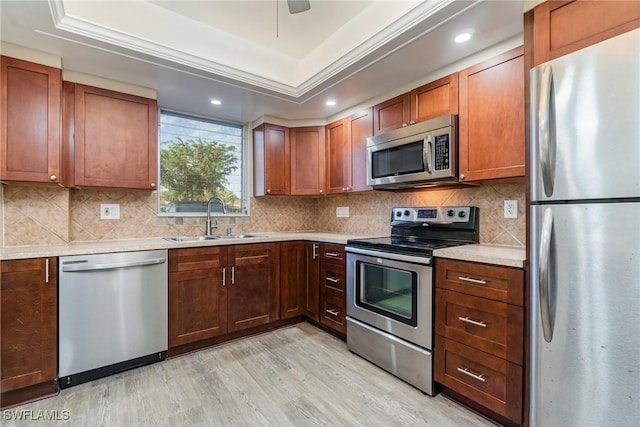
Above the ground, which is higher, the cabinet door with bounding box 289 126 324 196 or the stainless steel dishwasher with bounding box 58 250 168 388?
the cabinet door with bounding box 289 126 324 196

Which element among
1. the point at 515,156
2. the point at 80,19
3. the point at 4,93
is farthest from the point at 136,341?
the point at 515,156

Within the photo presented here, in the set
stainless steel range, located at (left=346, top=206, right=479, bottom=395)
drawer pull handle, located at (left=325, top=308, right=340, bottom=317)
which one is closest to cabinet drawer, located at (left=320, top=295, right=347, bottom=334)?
drawer pull handle, located at (left=325, top=308, right=340, bottom=317)

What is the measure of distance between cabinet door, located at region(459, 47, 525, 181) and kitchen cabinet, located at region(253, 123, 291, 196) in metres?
1.94

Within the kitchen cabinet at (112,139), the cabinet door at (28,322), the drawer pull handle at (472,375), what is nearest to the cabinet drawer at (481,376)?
the drawer pull handle at (472,375)

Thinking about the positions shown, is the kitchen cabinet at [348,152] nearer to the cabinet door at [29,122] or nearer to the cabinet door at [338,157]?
the cabinet door at [338,157]

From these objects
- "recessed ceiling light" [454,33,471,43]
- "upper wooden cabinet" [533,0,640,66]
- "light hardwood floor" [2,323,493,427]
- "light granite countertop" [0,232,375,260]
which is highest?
"recessed ceiling light" [454,33,471,43]

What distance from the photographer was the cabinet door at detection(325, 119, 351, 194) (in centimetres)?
304

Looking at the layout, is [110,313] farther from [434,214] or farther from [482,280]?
[434,214]

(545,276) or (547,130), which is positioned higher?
(547,130)

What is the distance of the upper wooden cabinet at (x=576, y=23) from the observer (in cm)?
116

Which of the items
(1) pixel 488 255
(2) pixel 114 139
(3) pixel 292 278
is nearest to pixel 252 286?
(3) pixel 292 278

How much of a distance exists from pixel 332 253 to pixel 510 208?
1.48 meters

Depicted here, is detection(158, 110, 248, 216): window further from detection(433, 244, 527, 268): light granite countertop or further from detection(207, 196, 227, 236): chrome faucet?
detection(433, 244, 527, 268): light granite countertop

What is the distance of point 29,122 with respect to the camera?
1.97m
